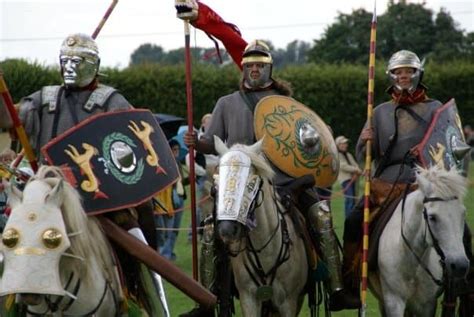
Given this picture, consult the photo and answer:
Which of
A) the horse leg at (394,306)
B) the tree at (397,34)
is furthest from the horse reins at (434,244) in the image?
the tree at (397,34)

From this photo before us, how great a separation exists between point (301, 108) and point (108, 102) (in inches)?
83.9

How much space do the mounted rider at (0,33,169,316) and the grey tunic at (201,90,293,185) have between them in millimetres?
1534

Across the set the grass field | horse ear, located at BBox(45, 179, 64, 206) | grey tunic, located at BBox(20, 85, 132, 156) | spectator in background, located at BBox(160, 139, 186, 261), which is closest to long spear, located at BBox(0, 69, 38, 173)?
grey tunic, located at BBox(20, 85, 132, 156)

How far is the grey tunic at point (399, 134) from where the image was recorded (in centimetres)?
986

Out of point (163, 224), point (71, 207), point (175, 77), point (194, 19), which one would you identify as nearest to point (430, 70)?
point (175, 77)

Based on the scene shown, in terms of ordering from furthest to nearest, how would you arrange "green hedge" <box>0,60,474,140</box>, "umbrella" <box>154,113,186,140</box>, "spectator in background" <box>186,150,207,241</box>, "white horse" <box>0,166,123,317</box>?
"green hedge" <box>0,60,474,140</box>, "spectator in background" <box>186,150,207,241</box>, "umbrella" <box>154,113,186,140</box>, "white horse" <box>0,166,123,317</box>

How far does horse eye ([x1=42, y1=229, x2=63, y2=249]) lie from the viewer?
700 centimetres

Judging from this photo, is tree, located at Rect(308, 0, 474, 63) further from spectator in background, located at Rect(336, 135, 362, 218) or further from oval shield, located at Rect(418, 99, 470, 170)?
oval shield, located at Rect(418, 99, 470, 170)

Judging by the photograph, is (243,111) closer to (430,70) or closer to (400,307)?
(400,307)

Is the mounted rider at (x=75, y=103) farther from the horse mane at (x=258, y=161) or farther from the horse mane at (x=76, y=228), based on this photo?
the horse mane at (x=258, y=161)

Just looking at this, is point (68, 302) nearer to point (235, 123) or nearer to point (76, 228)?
point (76, 228)

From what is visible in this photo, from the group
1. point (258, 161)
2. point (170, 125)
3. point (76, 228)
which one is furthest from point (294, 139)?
point (170, 125)

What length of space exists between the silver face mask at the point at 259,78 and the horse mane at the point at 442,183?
5.58 ft

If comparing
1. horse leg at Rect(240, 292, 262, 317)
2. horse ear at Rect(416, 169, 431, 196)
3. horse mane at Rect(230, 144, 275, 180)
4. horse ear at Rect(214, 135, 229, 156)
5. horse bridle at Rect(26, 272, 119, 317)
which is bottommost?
horse leg at Rect(240, 292, 262, 317)
